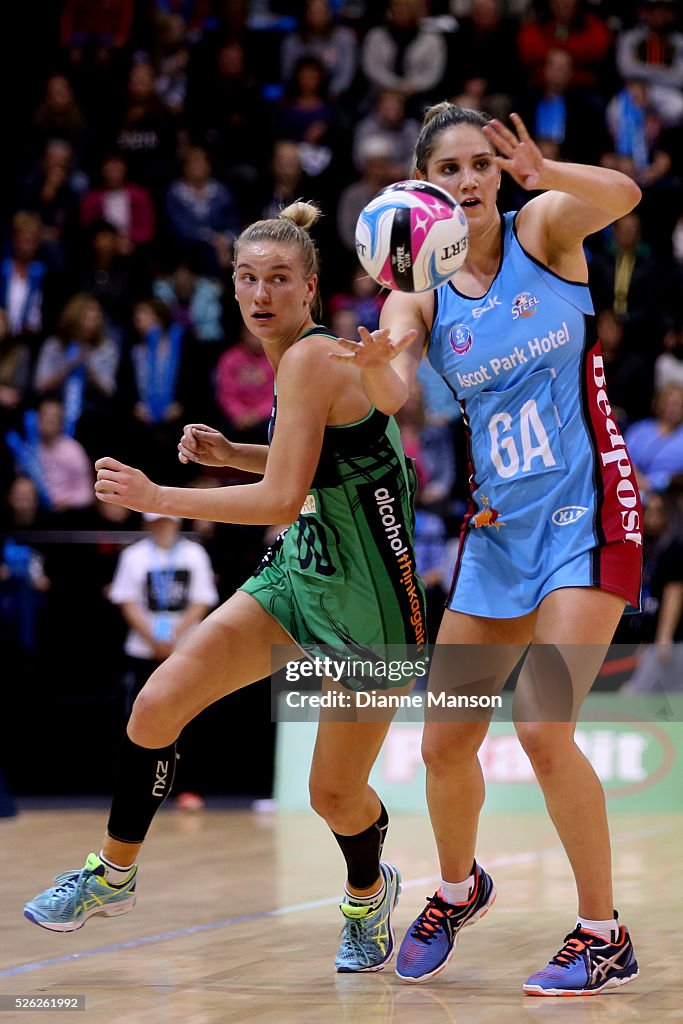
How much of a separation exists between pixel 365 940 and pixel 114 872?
0.83 metres

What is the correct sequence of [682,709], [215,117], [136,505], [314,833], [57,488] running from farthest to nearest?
[215,117]
[57,488]
[682,709]
[314,833]
[136,505]

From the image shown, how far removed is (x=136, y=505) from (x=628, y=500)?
1.39 meters

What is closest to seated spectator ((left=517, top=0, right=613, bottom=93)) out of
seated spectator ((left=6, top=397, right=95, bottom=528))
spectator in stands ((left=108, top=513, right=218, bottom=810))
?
seated spectator ((left=6, top=397, right=95, bottom=528))

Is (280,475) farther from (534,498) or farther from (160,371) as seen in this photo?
(160,371)

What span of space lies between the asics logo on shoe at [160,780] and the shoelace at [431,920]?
866mm

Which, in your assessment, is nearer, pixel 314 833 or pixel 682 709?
pixel 314 833

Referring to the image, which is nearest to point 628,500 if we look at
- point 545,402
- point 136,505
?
point 545,402

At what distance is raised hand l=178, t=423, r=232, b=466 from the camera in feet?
14.2

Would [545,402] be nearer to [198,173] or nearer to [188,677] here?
[188,677]

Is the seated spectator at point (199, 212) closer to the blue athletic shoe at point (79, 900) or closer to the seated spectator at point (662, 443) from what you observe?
the seated spectator at point (662, 443)

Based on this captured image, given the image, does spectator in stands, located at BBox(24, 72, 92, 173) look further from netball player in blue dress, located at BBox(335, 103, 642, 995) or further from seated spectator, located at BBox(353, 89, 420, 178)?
netball player in blue dress, located at BBox(335, 103, 642, 995)

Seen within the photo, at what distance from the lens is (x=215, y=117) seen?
13.2 m

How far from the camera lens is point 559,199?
409 cm

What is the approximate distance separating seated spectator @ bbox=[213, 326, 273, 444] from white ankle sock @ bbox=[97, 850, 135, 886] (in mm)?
6658
